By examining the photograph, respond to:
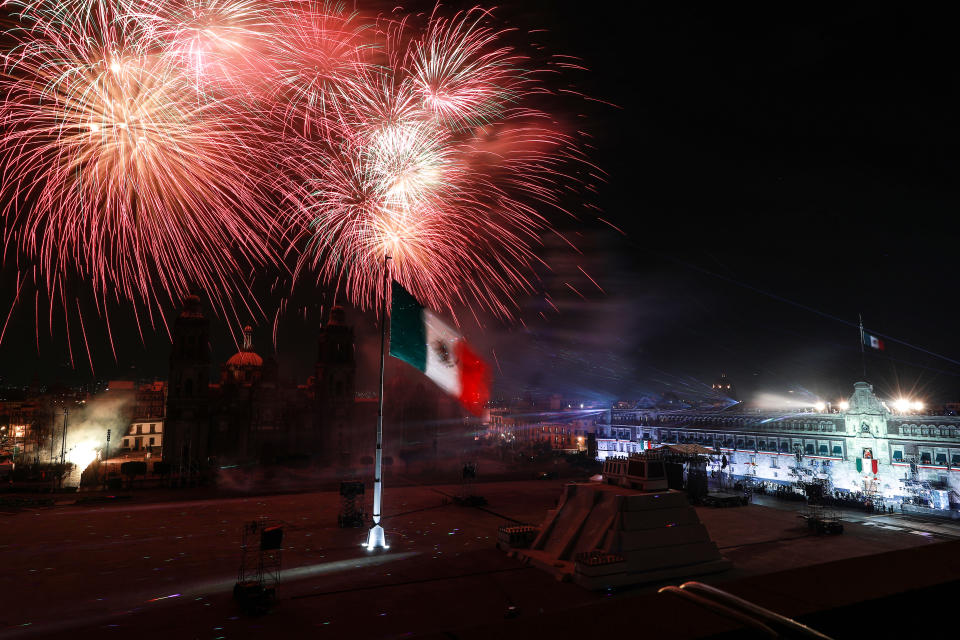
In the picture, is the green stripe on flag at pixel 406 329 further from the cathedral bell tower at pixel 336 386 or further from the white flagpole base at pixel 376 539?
the cathedral bell tower at pixel 336 386

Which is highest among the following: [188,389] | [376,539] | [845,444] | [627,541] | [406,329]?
[406,329]

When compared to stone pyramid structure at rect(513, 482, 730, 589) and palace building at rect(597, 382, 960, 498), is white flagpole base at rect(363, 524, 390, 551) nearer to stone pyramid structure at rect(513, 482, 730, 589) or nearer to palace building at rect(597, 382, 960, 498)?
stone pyramid structure at rect(513, 482, 730, 589)

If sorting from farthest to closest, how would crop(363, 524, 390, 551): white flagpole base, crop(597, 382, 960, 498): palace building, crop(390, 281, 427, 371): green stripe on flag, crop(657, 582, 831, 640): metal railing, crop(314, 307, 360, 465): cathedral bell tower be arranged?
crop(314, 307, 360, 465): cathedral bell tower < crop(597, 382, 960, 498): palace building < crop(363, 524, 390, 551): white flagpole base < crop(390, 281, 427, 371): green stripe on flag < crop(657, 582, 831, 640): metal railing

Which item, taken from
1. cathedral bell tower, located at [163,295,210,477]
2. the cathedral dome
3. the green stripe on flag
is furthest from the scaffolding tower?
the cathedral dome

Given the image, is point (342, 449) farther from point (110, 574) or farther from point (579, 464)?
point (110, 574)

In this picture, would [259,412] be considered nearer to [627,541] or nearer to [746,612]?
[627,541]

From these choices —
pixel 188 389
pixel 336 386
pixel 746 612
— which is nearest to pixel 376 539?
pixel 746 612
